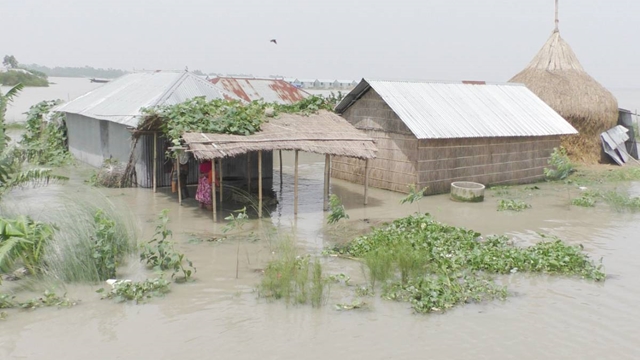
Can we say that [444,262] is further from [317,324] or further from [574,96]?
[574,96]

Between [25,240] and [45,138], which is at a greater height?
[45,138]

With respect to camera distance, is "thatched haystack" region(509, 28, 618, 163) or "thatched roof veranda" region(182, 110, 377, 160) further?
"thatched haystack" region(509, 28, 618, 163)

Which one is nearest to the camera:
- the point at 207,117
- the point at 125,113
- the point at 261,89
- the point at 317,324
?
the point at 317,324

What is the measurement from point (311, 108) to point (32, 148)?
863 centimetres

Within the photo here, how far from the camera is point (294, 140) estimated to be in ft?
36.6

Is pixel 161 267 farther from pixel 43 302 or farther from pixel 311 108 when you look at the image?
pixel 311 108

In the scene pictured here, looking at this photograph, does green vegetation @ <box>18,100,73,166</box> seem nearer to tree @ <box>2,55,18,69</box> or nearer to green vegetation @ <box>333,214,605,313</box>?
green vegetation @ <box>333,214,605,313</box>

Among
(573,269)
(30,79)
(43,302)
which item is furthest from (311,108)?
(30,79)

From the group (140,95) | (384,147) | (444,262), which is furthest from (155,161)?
(444,262)

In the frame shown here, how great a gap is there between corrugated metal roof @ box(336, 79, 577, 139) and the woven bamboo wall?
0.27 m

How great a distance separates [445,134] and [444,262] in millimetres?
5950

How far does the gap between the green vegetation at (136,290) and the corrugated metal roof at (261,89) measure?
15663mm

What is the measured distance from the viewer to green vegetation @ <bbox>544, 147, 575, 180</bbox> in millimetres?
15297

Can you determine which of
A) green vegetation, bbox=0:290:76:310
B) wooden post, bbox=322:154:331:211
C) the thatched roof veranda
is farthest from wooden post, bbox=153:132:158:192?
green vegetation, bbox=0:290:76:310
